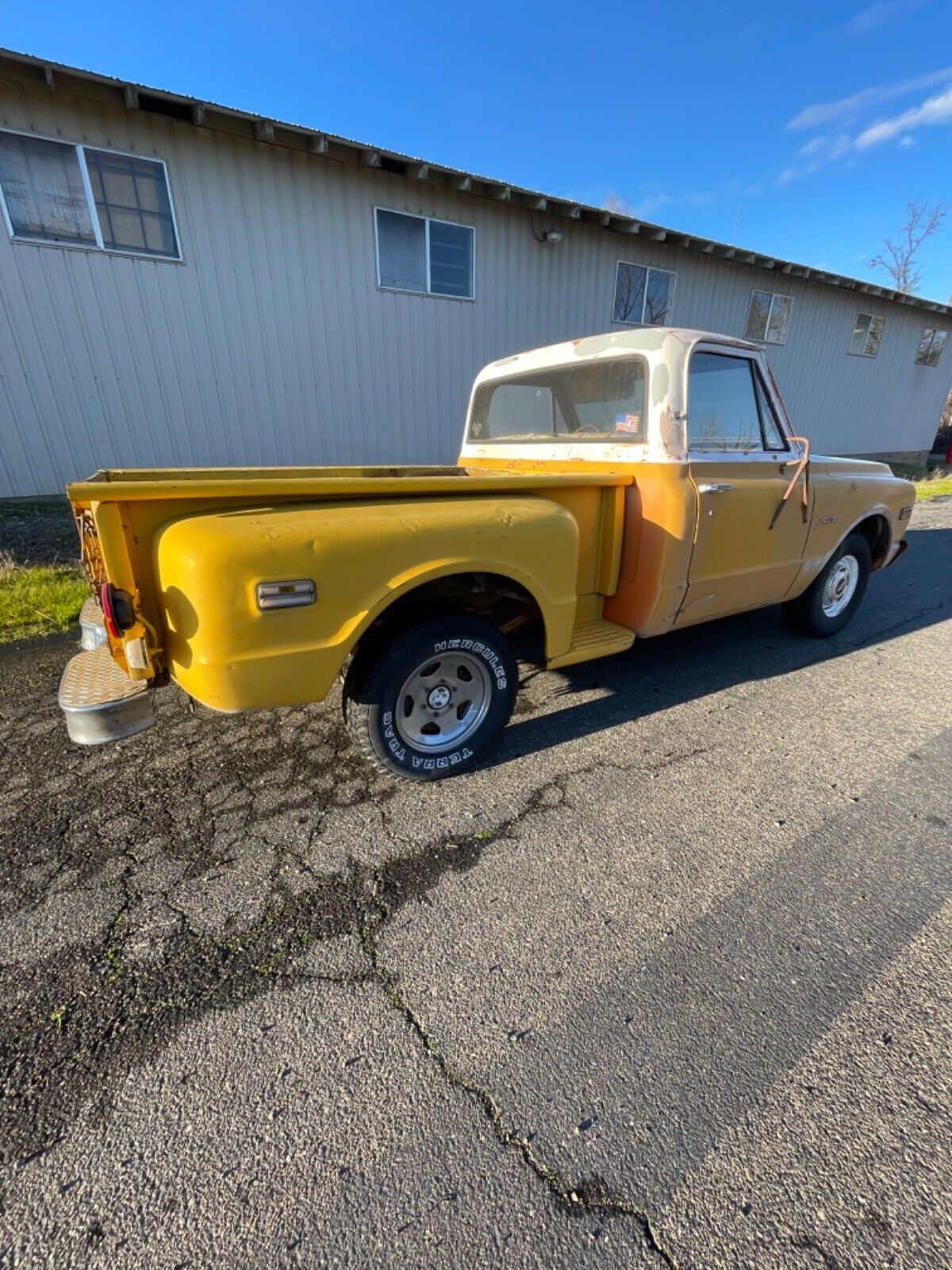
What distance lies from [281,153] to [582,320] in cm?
556

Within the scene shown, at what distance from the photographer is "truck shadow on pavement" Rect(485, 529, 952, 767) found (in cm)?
331

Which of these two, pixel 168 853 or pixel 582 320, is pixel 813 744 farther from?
pixel 582 320

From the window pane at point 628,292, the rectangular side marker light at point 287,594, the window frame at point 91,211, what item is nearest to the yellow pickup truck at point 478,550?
the rectangular side marker light at point 287,594

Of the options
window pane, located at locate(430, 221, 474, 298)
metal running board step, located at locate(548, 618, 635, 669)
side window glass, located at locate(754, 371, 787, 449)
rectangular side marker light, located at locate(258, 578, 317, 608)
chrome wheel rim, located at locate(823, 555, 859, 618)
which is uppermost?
window pane, located at locate(430, 221, 474, 298)

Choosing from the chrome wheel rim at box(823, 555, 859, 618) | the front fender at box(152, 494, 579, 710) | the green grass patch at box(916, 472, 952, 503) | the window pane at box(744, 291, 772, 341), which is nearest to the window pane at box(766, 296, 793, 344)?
the window pane at box(744, 291, 772, 341)

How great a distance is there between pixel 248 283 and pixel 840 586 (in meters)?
8.05

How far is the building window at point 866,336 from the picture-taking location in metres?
15.5

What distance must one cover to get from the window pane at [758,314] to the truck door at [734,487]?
11753 millimetres

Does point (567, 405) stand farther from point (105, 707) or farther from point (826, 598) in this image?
point (105, 707)

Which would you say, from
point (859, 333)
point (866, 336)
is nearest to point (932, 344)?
point (866, 336)

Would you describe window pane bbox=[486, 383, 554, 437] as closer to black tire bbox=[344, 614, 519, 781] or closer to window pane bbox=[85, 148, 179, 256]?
black tire bbox=[344, 614, 519, 781]

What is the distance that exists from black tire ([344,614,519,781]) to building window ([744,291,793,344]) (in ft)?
45.1

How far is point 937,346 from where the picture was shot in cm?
1794

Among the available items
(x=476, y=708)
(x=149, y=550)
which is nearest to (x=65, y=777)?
(x=149, y=550)
